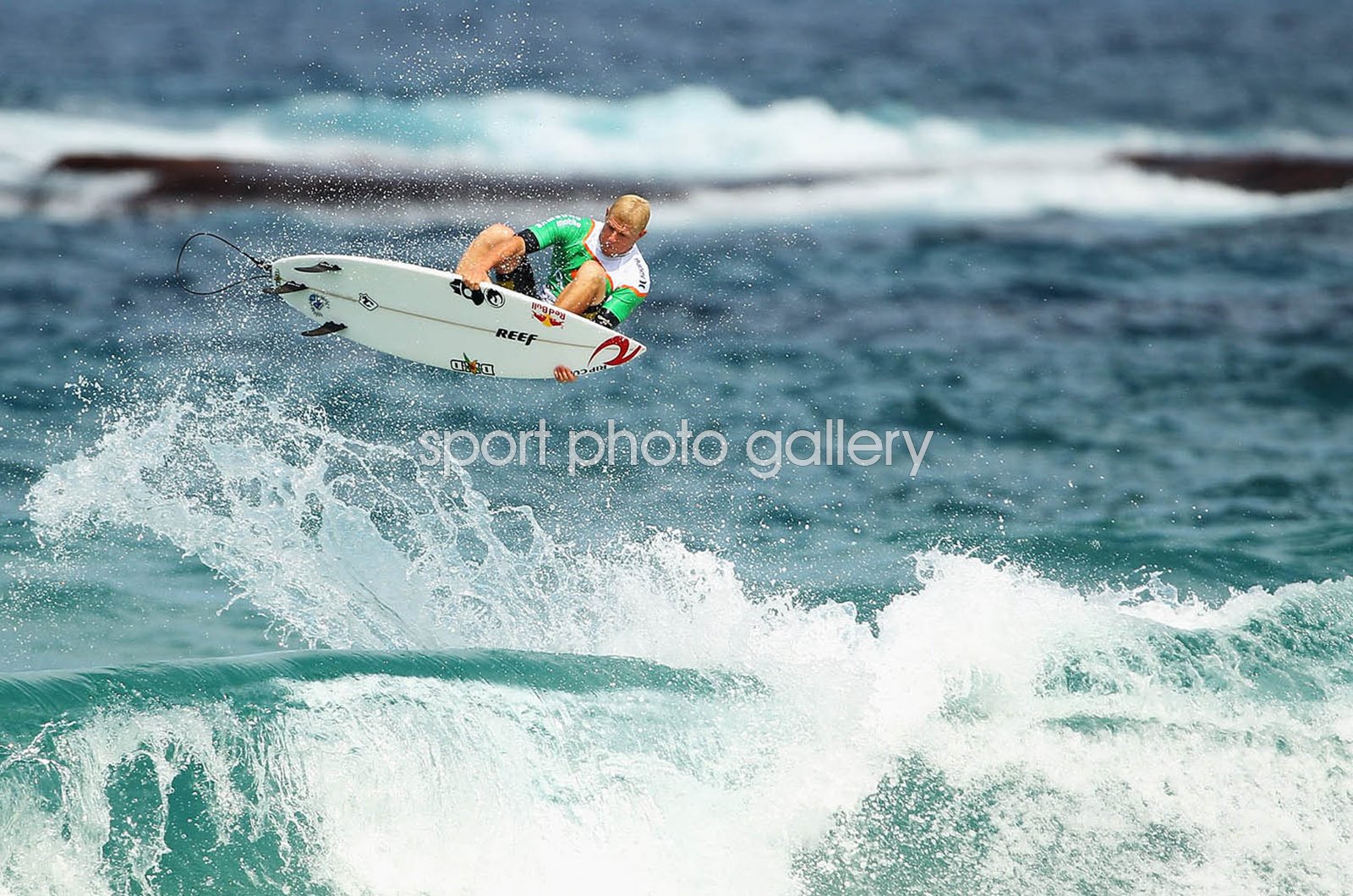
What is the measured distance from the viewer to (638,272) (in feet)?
28.9

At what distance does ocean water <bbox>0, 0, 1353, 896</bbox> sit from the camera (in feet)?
23.0

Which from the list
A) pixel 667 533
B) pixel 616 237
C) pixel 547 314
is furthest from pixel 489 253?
pixel 667 533

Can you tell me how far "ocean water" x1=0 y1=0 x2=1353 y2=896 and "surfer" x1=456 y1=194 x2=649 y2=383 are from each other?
1768mm

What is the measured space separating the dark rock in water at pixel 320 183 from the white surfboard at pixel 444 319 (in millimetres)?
13005

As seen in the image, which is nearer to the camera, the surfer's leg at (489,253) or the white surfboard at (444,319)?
the surfer's leg at (489,253)

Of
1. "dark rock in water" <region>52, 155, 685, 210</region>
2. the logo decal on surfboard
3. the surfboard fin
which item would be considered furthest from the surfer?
"dark rock in water" <region>52, 155, 685, 210</region>

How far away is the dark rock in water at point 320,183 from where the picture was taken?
2261cm

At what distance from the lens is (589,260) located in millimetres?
8680

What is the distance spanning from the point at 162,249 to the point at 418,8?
14.1 metres

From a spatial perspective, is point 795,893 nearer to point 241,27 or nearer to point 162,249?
point 162,249

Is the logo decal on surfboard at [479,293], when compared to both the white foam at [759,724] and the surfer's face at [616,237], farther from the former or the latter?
the white foam at [759,724]
